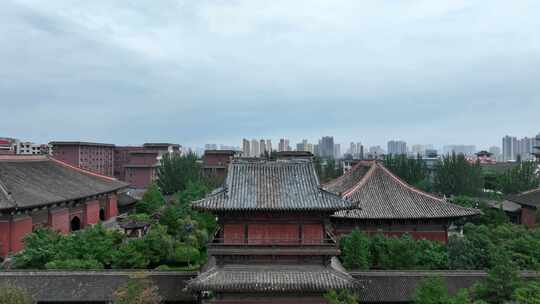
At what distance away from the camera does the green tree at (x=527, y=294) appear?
1518cm

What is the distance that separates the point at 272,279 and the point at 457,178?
5955 centimetres

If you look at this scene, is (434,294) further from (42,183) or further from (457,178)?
(457,178)

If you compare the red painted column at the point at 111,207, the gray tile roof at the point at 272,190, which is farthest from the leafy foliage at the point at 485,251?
the red painted column at the point at 111,207

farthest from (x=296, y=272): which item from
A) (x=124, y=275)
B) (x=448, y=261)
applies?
(x=448, y=261)

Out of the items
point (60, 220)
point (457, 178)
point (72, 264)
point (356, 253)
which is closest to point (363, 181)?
point (356, 253)

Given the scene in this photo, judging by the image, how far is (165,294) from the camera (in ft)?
68.3

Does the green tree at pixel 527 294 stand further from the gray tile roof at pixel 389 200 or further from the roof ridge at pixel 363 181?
the roof ridge at pixel 363 181

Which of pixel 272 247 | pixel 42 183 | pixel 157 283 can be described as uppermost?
pixel 42 183

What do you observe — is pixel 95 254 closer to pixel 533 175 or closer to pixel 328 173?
pixel 328 173

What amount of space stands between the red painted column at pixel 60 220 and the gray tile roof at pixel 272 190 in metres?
22.8

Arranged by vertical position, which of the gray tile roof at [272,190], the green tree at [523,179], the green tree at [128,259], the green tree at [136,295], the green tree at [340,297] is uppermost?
the gray tile roof at [272,190]

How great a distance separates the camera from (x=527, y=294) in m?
15.8

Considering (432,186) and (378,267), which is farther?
(432,186)

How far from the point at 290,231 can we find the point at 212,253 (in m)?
3.52
